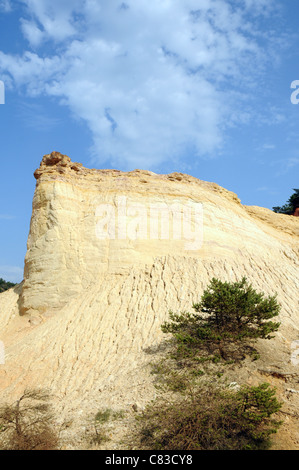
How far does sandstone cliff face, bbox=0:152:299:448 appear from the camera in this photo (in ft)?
44.5

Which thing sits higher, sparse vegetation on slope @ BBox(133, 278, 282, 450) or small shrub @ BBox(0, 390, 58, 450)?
sparse vegetation on slope @ BBox(133, 278, 282, 450)

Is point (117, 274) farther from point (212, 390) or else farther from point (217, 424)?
point (217, 424)

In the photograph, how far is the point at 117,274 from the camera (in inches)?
722

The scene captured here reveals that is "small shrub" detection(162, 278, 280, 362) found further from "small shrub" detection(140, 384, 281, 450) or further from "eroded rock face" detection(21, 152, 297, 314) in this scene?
"eroded rock face" detection(21, 152, 297, 314)

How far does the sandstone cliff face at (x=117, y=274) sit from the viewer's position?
Result: 13.6m

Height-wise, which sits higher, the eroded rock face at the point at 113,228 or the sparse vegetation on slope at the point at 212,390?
the eroded rock face at the point at 113,228

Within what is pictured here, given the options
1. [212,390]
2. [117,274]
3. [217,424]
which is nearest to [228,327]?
[212,390]

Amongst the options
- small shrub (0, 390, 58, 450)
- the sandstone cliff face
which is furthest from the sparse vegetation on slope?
small shrub (0, 390, 58, 450)

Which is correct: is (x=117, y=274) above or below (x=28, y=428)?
above

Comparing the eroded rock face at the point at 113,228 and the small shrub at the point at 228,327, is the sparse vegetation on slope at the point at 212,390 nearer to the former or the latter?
the small shrub at the point at 228,327

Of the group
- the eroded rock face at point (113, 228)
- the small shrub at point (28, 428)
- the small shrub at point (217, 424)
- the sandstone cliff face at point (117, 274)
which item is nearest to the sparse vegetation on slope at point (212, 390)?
the small shrub at point (217, 424)

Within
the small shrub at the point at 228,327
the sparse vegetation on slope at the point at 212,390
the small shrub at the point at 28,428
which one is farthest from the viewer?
the small shrub at the point at 228,327

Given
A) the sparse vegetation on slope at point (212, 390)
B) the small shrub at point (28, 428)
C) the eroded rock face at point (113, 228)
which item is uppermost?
the eroded rock face at point (113, 228)
